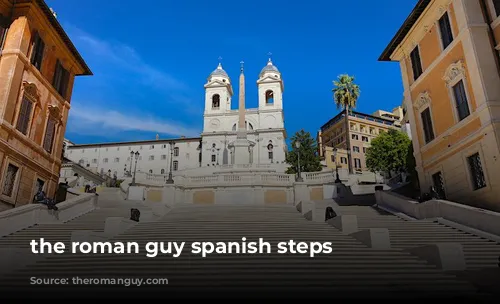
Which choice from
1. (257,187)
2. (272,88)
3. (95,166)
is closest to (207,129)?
(272,88)

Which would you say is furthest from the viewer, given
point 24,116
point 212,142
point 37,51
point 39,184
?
point 212,142

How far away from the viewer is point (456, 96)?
60.5 feet

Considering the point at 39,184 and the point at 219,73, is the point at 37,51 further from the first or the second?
the point at 219,73

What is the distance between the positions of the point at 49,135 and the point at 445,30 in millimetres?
23134

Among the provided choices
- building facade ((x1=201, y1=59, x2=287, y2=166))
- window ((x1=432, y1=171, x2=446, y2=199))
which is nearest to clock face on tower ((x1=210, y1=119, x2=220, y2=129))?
building facade ((x1=201, y1=59, x2=287, y2=166))

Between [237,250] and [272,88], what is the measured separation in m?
73.5

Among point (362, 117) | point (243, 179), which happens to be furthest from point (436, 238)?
point (362, 117)

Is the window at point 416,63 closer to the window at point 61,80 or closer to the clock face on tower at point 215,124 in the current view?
the window at point 61,80

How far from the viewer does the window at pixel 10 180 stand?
58.7 ft

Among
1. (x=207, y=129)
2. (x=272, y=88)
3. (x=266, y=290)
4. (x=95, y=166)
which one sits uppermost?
(x=272, y=88)

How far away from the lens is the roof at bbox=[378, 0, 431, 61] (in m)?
20.9

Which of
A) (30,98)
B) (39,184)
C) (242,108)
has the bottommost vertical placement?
(39,184)

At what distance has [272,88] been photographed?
8231 centimetres

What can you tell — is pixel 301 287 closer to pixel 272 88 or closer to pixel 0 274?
pixel 0 274
